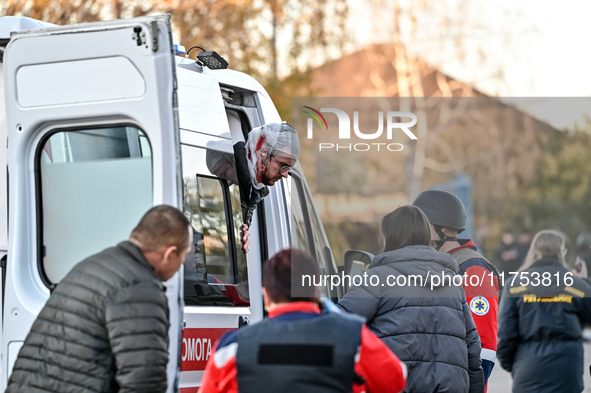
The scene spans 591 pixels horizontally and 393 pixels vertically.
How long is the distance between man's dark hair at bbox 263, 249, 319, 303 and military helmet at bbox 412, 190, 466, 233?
2.14 m

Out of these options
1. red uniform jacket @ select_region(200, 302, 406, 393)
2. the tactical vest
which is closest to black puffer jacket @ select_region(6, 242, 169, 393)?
red uniform jacket @ select_region(200, 302, 406, 393)

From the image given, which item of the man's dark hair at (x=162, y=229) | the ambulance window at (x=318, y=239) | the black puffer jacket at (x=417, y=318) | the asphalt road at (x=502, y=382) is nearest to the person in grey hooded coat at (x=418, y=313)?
the black puffer jacket at (x=417, y=318)

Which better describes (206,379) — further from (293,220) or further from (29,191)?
(293,220)

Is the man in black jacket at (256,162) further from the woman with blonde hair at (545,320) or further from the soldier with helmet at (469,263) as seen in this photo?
the woman with blonde hair at (545,320)

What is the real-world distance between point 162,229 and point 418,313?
1.57 metres

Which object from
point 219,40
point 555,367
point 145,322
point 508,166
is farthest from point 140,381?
point 508,166

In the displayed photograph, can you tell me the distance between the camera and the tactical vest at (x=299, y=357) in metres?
2.88

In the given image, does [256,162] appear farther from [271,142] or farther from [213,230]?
[213,230]

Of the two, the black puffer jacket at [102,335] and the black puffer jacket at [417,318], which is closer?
the black puffer jacket at [102,335]

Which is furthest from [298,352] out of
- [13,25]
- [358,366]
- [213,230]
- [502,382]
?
[502,382]

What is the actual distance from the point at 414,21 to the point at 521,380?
17.0 metres

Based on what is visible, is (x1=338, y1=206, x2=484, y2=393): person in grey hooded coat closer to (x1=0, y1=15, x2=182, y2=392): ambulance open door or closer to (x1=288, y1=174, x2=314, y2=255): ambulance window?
(x1=288, y1=174, x2=314, y2=255): ambulance window

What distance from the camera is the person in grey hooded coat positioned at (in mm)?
4160

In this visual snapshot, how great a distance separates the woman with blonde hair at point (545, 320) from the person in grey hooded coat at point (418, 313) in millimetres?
2123
